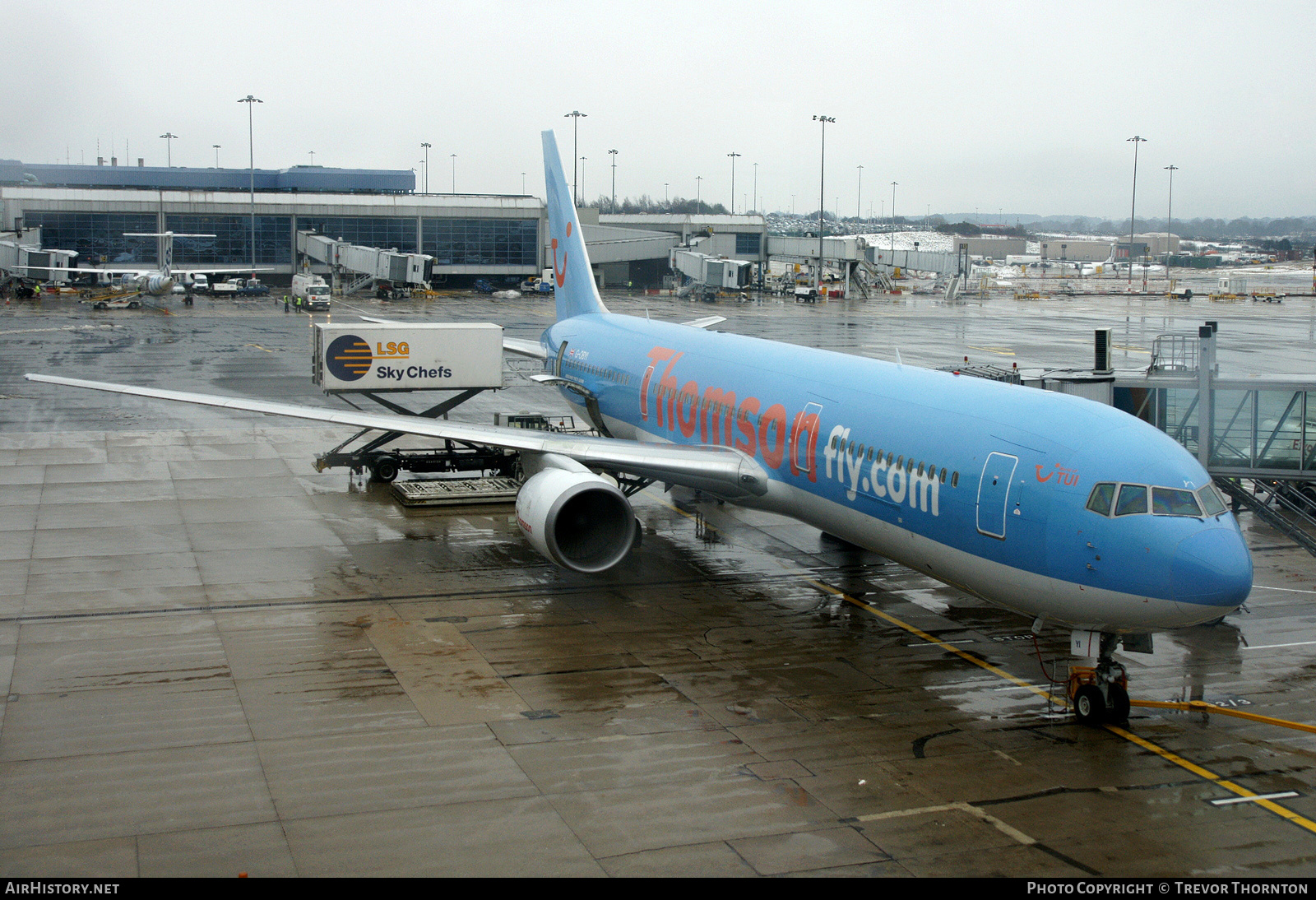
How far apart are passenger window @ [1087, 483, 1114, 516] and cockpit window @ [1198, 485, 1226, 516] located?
1.03m

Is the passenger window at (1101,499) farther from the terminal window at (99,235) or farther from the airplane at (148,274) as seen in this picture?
the terminal window at (99,235)

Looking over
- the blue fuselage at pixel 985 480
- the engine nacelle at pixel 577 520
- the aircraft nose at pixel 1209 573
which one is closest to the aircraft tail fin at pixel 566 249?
the blue fuselage at pixel 985 480

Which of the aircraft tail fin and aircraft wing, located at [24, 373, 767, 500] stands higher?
the aircraft tail fin

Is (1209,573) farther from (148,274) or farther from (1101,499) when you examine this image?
(148,274)

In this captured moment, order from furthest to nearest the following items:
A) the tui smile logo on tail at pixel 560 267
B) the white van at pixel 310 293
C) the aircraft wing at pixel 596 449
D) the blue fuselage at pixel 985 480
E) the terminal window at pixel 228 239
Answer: the terminal window at pixel 228 239 < the white van at pixel 310 293 < the tui smile logo on tail at pixel 560 267 < the aircraft wing at pixel 596 449 < the blue fuselage at pixel 985 480

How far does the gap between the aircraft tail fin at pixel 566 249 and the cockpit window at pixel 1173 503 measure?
20025mm

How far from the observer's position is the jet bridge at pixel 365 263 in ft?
304

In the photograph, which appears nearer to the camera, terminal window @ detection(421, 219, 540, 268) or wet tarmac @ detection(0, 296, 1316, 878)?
wet tarmac @ detection(0, 296, 1316, 878)

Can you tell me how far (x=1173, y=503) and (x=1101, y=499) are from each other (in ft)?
2.61

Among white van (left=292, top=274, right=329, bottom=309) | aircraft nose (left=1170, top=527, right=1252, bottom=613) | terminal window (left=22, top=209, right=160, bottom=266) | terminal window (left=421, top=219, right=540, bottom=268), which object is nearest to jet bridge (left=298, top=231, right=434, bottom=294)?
white van (left=292, top=274, right=329, bottom=309)

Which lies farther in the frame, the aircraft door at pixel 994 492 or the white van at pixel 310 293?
the white van at pixel 310 293

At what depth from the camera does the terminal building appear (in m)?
98.8

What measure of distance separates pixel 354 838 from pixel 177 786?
252cm

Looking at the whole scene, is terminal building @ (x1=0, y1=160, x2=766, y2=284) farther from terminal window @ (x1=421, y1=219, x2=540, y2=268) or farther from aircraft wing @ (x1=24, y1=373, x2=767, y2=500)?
aircraft wing @ (x1=24, y1=373, x2=767, y2=500)
